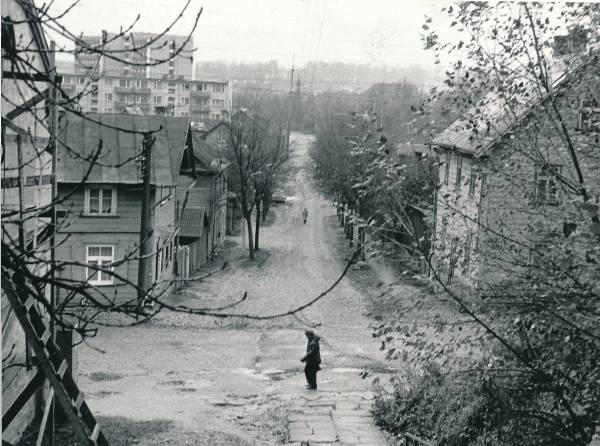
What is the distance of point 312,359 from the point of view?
29.3ft

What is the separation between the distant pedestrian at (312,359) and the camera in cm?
888

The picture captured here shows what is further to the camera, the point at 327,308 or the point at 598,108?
the point at 327,308

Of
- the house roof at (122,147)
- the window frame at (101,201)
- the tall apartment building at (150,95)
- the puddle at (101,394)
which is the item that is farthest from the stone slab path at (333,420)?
the tall apartment building at (150,95)

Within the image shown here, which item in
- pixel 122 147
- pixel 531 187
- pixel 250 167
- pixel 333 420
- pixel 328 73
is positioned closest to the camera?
pixel 531 187

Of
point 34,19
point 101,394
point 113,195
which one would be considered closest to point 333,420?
point 101,394

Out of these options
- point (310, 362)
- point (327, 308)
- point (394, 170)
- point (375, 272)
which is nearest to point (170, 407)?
point (310, 362)

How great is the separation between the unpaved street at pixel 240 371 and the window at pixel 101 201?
2.12 m

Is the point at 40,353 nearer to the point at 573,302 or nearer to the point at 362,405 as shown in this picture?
the point at 573,302

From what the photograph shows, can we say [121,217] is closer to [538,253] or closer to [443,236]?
[443,236]

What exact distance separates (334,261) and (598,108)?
50.1 feet

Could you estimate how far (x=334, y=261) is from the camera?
66.0 ft

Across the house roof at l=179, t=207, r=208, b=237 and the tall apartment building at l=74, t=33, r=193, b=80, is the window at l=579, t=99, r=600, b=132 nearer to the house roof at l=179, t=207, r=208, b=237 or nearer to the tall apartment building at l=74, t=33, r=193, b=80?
the tall apartment building at l=74, t=33, r=193, b=80

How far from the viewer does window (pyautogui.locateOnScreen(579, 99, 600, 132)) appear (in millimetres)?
5109

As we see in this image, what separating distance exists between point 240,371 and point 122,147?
4.62 meters
